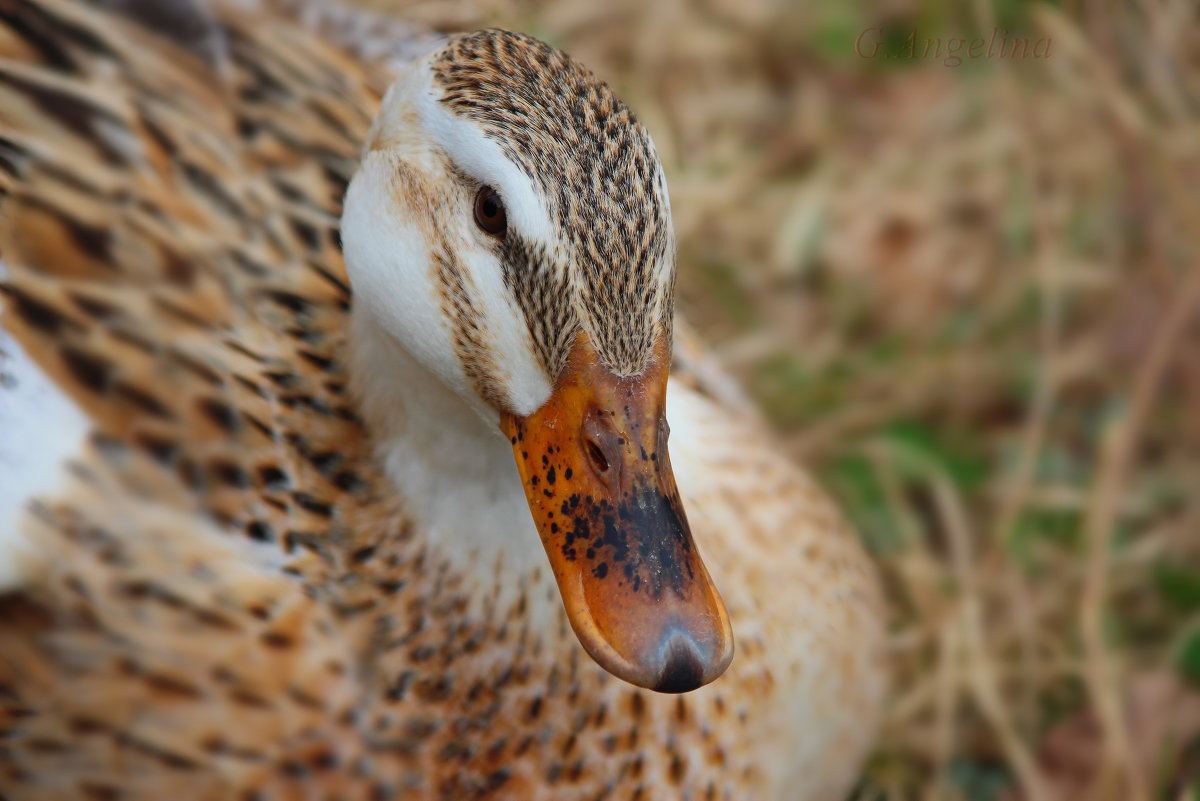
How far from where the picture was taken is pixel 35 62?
58.1 inches

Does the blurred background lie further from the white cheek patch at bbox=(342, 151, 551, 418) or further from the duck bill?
the duck bill

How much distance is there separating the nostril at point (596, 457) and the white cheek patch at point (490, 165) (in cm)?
17

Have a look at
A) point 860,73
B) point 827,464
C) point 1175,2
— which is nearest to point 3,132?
point 827,464

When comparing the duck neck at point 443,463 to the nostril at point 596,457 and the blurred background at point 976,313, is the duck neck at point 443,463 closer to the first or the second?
the nostril at point 596,457

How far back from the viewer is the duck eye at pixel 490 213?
109 cm

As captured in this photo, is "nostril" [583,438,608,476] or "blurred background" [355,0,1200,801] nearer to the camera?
"nostril" [583,438,608,476]

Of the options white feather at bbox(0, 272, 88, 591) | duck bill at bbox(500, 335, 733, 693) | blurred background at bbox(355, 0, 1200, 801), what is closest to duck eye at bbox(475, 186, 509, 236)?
Answer: duck bill at bbox(500, 335, 733, 693)

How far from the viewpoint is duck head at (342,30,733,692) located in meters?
1.08

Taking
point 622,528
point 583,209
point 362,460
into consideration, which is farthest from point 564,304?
point 362,460

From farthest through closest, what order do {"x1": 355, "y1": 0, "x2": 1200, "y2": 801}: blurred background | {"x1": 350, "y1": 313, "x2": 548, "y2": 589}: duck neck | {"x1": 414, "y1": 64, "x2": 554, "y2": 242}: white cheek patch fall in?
1. {"x1": 355, "y1": 0, "x2": 1200, "y2": 801}: blurred background
2. {"x1": 350, "y1": 313, "x2": 548, "y2": 589}: duck neck
3. {"x1": 414, "y1": 64, "x2": 554, "y2": 242}: white cheek patch

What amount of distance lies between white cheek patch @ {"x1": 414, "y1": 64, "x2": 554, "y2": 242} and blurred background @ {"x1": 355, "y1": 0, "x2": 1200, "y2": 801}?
73 centimetres

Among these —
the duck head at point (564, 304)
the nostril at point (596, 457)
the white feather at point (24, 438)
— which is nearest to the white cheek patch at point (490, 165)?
the duck head at point (564, 304)

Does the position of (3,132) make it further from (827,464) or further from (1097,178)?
(1097,178)

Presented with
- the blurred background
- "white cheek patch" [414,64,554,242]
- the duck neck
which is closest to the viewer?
"white cheek patch" [414,64,554,242]
